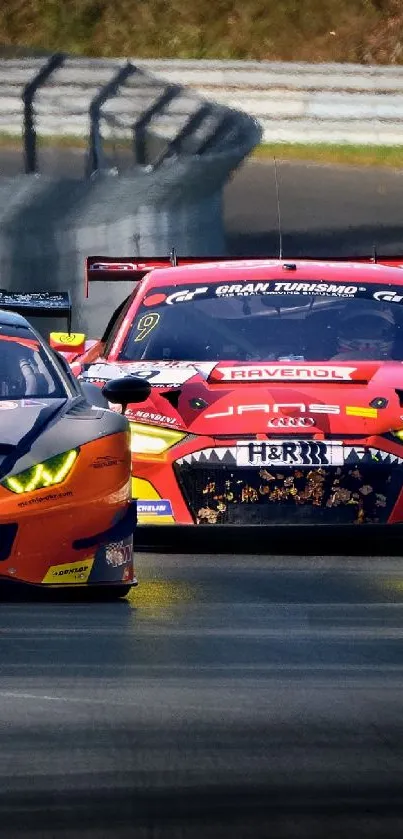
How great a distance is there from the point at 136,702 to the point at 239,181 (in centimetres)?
2698

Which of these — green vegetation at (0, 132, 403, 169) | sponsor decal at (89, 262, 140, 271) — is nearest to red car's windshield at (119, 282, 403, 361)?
sponsor decal at (89, 262, 140, 271)

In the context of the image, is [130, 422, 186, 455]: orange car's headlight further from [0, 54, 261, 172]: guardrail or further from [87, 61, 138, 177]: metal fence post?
[87, 61, 138, 177]: metal fence post

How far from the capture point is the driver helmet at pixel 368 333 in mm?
12906

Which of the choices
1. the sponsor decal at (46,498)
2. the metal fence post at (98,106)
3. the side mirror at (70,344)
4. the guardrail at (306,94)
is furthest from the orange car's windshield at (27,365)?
the guardrail at (306,94)

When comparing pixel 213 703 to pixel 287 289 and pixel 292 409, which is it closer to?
pixel 292 409

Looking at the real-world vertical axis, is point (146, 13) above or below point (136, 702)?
below

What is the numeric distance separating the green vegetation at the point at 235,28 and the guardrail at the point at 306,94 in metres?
16.4

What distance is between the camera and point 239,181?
33844 mm

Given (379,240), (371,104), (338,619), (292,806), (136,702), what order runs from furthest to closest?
(371,104)
(379,240)
(338,619)
(136,702)
(292,806)

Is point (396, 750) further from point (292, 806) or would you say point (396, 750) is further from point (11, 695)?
point (11, 695)

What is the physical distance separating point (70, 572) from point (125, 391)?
1534 mm

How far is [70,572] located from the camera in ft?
31.4

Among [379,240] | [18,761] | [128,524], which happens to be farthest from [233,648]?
[379,240]

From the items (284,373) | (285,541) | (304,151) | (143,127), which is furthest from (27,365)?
(304,151)
